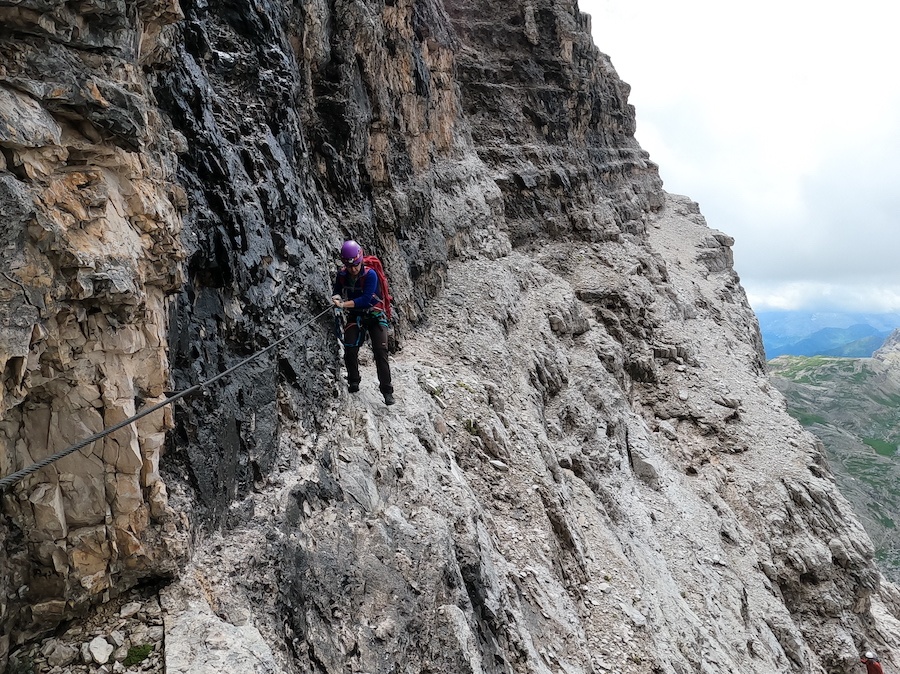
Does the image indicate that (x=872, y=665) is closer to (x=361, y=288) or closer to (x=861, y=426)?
(x=361, y=288)

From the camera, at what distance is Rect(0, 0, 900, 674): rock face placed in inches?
184

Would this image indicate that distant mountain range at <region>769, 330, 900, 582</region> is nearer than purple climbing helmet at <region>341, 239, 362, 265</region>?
No

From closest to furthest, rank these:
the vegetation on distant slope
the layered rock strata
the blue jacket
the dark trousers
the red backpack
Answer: the layered rock strata
the blue jacket
the red backpack
the dark trousers
the vegetation on distant slope

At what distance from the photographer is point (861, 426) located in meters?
138

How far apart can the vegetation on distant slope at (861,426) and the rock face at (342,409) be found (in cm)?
6495

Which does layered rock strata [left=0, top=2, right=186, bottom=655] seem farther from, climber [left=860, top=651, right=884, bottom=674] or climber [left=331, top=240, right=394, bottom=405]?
climber [left=860, top=651, right=884, bottom=674]

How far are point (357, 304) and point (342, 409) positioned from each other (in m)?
1.74

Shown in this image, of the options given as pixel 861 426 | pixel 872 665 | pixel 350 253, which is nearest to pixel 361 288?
pixel 350 253

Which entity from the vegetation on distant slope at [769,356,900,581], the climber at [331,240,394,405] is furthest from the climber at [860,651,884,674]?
the vegetation on distant slope at [769,356,900,581]

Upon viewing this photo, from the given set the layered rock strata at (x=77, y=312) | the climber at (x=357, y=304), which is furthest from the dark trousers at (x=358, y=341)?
the layered rock strata at (x=77, y=312)

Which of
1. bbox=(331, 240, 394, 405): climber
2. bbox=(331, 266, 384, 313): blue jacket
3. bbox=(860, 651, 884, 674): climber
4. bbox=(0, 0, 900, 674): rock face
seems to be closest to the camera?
bbox=(0, 0, 900, 674): rock face

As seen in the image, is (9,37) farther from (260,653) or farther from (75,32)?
(260,653)

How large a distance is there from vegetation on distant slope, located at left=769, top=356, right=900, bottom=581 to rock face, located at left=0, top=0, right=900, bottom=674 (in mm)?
64948

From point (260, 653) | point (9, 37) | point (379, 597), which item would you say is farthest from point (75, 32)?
point (379, 597)
